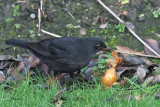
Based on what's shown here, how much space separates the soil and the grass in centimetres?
103

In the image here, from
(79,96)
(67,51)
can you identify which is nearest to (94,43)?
(67,51)

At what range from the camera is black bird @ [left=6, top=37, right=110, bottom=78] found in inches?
155

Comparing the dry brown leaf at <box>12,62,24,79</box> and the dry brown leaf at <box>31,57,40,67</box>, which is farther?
the dry brown leaf at <box>31,57,40,67</box>

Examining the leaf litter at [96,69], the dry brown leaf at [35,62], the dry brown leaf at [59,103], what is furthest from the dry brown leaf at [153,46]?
the dry brown leaf at [59,103]

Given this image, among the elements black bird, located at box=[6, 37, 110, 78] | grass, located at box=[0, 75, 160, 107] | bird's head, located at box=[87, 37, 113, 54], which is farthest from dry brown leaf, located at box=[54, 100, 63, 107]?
bird's head, located at box=[87, 37, 113, 54]

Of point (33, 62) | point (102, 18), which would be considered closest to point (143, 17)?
point (102, 18)

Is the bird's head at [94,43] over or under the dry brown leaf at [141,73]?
over

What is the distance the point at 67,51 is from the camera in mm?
3965

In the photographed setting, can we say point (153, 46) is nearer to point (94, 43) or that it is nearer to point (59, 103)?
point (94, 43)

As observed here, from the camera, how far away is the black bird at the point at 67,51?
3.93m

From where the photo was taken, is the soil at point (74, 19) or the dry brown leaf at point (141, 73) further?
the soil at point (74, 19)

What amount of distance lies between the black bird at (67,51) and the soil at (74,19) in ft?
1.84

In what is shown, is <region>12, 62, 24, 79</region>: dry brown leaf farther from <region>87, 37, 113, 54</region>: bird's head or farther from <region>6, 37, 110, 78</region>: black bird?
<region>87, 37, 113, 54</region>: bird's head

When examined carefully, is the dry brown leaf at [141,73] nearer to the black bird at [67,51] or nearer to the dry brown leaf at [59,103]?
the black bird at [67,51]
